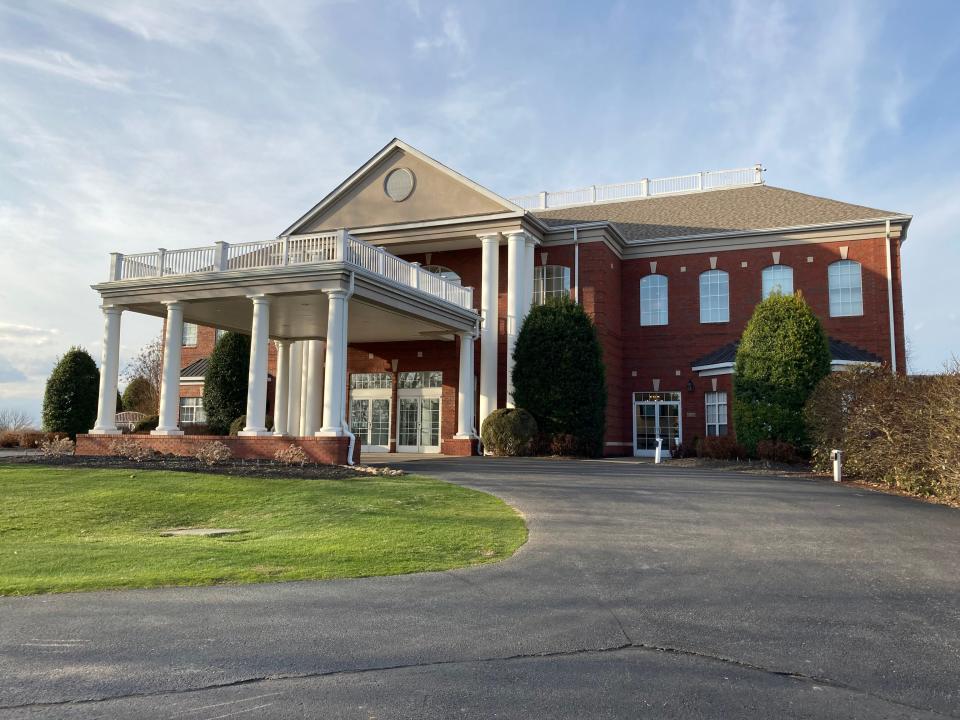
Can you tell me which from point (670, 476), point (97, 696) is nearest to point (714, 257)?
point (670, 476)

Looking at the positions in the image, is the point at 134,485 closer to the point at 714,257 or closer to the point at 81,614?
the point at 81,614

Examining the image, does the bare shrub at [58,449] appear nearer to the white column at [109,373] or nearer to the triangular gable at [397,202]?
the white column at [109,373]

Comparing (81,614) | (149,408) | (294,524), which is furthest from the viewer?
(149,408)

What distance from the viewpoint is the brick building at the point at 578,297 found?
2605 cm

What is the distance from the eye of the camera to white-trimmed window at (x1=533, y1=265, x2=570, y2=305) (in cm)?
2762

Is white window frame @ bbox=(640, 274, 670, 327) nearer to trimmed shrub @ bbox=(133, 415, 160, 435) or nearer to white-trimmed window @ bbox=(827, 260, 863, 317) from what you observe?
white-trimmed window @ bbox=(827, 260, 863, 317)

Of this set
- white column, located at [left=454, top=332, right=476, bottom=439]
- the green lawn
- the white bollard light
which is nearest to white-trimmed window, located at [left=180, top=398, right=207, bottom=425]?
white column, located at [left=454, top=332, right=476, bottom=439]

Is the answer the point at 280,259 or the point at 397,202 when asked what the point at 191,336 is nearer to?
the point at 397,202

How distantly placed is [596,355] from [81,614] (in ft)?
64.3

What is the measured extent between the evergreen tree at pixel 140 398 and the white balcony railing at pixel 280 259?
1969cm

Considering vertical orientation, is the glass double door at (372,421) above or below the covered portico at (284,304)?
below

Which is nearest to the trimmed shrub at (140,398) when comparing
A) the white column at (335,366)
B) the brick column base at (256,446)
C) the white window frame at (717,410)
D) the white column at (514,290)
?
the brick column base at (256,446)

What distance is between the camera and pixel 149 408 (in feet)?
131

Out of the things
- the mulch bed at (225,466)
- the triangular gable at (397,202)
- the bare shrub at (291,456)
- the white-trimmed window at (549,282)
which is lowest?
the mulch bed at (225,466)
